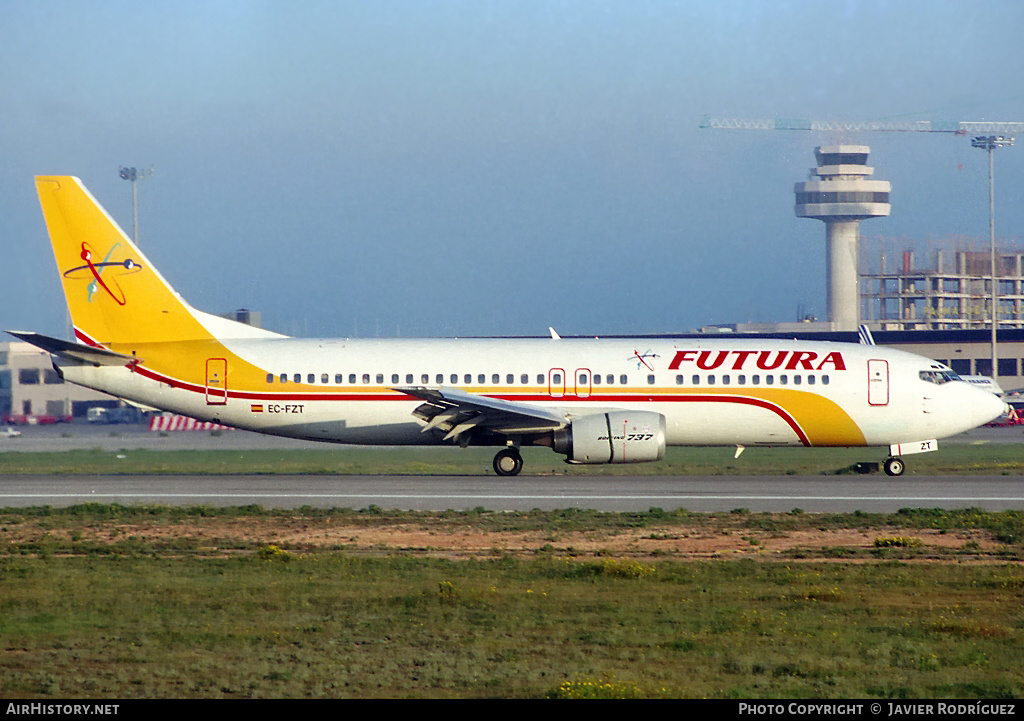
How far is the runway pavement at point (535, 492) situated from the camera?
79.0 ft

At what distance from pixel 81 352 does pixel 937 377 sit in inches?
903

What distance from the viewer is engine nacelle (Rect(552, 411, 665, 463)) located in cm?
2861

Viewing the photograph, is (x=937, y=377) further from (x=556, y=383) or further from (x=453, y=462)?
(x=453, y=462)

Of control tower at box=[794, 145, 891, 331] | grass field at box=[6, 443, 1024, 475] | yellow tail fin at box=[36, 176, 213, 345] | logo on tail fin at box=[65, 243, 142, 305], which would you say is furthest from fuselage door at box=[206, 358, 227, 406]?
control tower at box=[794, 145, 891, 331]

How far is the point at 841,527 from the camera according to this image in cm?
2069

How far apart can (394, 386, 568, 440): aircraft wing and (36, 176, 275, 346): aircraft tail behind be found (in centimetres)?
672

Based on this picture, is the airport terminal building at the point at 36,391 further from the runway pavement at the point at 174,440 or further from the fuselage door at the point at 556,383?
the fuselage door at the point at 556,383

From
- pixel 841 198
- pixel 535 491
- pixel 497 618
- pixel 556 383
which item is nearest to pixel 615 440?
pixel 556 383

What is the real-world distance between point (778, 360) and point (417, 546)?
15.3m

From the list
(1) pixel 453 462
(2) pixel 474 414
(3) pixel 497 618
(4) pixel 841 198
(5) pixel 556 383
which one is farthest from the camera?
(4) pixel 841 198

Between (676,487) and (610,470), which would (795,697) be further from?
(610,470)

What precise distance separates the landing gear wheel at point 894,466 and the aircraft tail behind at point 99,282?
1895 centimetres

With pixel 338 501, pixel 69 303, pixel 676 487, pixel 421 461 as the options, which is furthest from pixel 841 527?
pixel 69 303

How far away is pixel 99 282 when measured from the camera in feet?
99.9
